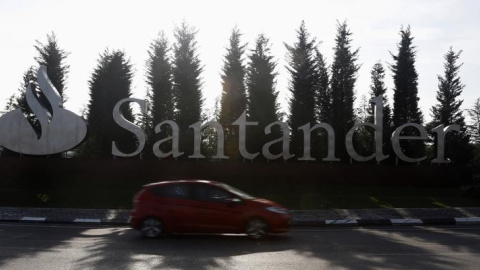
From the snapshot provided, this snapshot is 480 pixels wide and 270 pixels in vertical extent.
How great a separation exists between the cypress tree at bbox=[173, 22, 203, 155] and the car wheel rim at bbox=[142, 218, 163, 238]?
21.6 metres

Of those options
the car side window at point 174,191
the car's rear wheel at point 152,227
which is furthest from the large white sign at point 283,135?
the car's rear wheel at point 152,227

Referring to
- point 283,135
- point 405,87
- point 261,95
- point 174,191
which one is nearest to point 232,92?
point 261,95

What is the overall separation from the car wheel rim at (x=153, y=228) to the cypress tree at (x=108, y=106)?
2227 centimetres

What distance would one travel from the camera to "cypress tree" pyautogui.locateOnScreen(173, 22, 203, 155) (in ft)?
124

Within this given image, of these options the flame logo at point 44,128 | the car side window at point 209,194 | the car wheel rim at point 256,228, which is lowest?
the car wheel rim at point 256,228

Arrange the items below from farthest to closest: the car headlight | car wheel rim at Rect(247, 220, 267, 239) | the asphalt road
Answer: the car headlight
car wheel rim at Rect(247, 220, 267, 239)
the asphalt road

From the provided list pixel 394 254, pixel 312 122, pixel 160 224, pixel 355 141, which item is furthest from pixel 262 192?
pixel 394 254

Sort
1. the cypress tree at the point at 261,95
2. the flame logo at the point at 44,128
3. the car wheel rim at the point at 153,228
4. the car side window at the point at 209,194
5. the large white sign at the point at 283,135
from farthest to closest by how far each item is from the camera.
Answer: the cypress tree at the point at 261,95, the large white sign at the point at 283,135, the flame logo at the point at 44,128, the car wheel rim at the point at 153,228, the car side window at the point at 209,194

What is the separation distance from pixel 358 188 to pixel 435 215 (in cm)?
1024

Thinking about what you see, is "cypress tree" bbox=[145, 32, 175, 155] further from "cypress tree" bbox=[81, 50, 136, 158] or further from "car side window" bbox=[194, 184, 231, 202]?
"car side window" bbox=[194, 184, 231, 202]

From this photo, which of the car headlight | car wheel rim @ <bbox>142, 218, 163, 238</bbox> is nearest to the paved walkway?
the car headlight

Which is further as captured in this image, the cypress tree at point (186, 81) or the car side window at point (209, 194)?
Answer: the cypress tree at point (186, 81)

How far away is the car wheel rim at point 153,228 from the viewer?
605 inches

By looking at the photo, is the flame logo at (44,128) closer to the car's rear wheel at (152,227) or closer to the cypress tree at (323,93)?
the car's rear wheel at (152,227)
